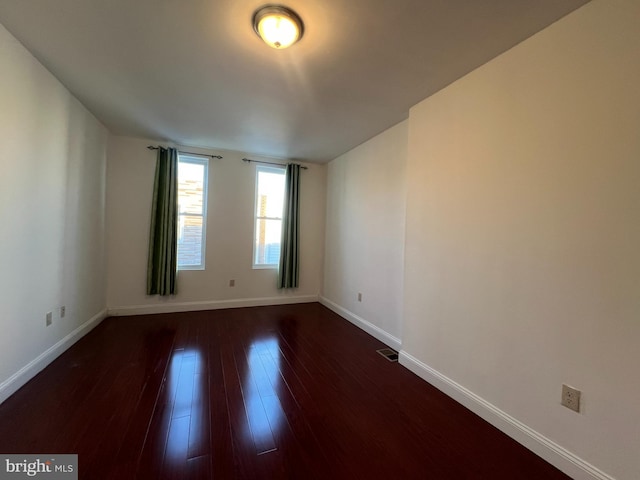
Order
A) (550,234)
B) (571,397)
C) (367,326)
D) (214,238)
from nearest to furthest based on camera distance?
(571,397) → (550,234) → (367,326) → (214,238)

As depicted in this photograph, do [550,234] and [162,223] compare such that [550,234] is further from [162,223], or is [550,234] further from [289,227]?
[162,223]

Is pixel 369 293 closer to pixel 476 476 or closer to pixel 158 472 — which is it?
pixel 476 476

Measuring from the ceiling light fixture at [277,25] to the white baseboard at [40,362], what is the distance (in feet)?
9.33

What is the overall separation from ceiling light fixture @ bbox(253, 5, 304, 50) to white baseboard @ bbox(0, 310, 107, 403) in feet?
9.33

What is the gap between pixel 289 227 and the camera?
4.52m

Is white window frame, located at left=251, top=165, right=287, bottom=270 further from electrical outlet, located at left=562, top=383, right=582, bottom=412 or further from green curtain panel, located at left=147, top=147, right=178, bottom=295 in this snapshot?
electrical outlet, located at left=562, top=383, right=582, bottom=412

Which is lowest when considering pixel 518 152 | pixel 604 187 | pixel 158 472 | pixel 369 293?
pixel 158 472

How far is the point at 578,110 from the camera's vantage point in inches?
56.4

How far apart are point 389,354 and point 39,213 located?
336 cm

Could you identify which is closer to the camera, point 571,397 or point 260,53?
point 571,397

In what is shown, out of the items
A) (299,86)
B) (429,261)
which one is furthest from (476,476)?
(299,86)

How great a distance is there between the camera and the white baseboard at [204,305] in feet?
12.4

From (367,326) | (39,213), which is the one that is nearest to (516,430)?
(367,326)

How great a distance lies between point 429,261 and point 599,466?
4.74 ft
